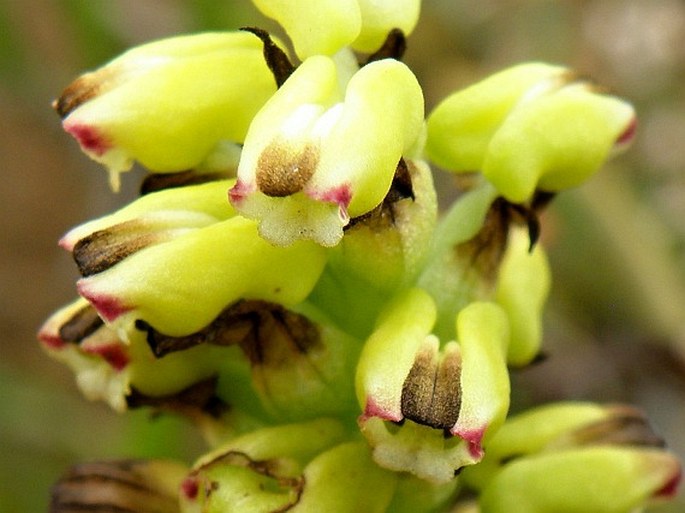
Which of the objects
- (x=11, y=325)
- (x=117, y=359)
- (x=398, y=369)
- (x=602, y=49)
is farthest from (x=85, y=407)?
(x=398, y=369)

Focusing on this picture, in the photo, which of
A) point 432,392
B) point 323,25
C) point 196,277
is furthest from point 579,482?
point 323,25

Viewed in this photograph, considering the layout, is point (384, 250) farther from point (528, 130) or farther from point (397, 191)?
point (528, 130)

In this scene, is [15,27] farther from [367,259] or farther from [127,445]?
[367,259]

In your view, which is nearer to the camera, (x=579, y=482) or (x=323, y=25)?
(x=323, y=25)

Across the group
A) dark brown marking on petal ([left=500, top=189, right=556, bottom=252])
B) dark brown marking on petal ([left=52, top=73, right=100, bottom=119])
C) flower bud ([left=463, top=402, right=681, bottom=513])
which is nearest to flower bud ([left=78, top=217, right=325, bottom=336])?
dark brown marking on petal ([left=52, top=73, right=100, bottom=119])

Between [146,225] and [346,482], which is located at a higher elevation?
[146,225]

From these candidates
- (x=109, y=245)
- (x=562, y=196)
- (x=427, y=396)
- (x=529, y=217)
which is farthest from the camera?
(x=562, y=196)
